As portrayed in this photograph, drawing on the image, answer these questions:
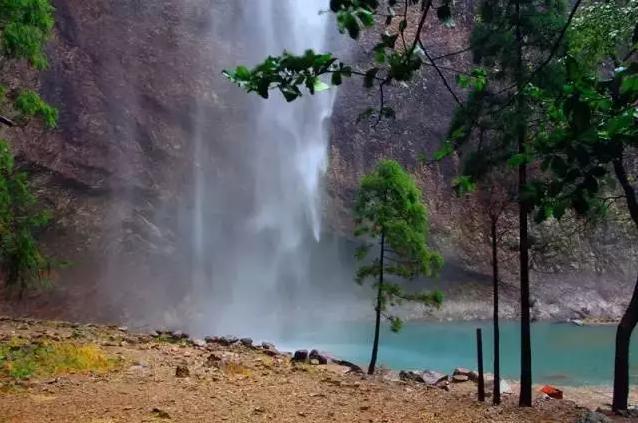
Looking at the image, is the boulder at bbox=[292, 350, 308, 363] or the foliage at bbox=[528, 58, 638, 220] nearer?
the foliage at bbox=[528, 58, 638, 220]

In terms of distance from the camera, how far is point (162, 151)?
30.0m

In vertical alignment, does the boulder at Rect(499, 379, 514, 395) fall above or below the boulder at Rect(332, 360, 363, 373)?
below

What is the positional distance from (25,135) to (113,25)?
319 inches

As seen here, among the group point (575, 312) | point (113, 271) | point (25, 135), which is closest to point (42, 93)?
point (25, 135)

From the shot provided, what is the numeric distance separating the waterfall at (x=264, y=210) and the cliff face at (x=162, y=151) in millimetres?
325

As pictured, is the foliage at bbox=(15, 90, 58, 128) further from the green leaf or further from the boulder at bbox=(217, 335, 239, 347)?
the green leaf

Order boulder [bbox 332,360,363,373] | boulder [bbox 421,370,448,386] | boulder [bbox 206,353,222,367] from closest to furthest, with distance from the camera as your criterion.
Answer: boulder [bbox 206,353,222,367]
boulder [bbox 332,360,363,373]
boulder [bbox 421,370,448,386]

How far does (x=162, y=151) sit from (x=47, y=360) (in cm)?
2214

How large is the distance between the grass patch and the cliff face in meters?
15.9

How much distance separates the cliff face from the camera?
27156 millimetres

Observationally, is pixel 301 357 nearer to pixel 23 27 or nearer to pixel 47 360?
pixel 47 360

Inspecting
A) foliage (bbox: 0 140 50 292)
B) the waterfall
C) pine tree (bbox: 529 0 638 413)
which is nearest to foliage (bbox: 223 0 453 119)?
pine tree (bbox: 529 0 638 413)

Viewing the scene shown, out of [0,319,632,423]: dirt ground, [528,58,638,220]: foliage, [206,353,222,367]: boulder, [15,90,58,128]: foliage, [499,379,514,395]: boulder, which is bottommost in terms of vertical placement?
[499,379,514,395]: boulder

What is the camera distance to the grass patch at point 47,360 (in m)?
8.06
